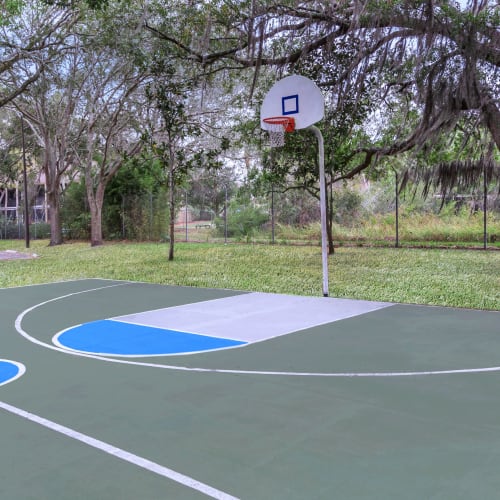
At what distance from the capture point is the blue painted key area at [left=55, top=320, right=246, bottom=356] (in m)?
5.47

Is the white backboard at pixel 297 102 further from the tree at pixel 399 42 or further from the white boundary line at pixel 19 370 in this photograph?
the white boundary line at pixel 19 370

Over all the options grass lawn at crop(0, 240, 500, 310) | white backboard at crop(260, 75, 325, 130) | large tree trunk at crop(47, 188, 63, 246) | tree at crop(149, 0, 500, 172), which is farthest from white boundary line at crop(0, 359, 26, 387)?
large tree trunk at crop(47, 188, 63, 246)

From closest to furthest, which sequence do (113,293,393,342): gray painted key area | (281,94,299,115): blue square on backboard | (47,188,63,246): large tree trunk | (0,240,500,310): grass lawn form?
(113,293,393,342): gray painted key area, (0,240,500,310): grass lawn, (281,94,299,115): blue square on backboard, (47,188,63,246): large tree trunk

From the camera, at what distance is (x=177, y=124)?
1361cm

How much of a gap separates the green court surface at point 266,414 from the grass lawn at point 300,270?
205 cm

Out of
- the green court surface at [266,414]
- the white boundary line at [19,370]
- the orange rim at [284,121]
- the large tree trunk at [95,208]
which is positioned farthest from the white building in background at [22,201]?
the green court surface at [266,414]

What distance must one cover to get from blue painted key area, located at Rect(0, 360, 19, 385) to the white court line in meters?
0.78

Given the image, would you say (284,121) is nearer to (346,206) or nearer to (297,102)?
(297,102)

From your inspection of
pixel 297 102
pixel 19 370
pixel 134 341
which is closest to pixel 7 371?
pixel 19 370

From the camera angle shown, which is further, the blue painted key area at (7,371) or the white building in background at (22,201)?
the white building in background at (22,201)

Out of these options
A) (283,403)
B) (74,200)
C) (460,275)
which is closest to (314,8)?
(460,275)

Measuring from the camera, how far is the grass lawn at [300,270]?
8.75m

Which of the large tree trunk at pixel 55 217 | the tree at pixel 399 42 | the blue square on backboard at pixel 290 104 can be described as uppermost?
the tree at pixel 399 42

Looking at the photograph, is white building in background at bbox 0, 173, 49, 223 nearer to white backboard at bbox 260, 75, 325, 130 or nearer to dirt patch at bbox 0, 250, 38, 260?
dirt patch at bbox 0, 250, 38, 260
